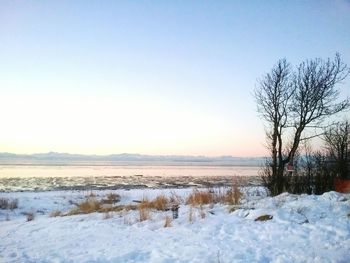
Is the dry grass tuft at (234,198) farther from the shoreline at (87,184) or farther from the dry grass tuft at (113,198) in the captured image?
the shoreline at (87,184)

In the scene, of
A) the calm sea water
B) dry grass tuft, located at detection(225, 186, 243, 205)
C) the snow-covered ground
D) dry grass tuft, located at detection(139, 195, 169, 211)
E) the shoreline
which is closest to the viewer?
the snow-covered ground

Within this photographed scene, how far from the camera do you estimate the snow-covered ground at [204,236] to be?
22.0 feet

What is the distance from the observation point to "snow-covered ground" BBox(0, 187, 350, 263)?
22.0ft

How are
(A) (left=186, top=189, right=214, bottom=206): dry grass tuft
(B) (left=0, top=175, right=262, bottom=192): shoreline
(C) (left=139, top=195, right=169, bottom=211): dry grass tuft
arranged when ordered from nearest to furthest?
(A) (left=186, top=189, right=214, bottom=206): dry grass tuft, (C) (left=139, top=195, right=169, bottom=211): dry grass tuft, (B) (left=0, top=175, right=262, bottom=192): shoreline

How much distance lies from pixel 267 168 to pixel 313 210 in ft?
25.6

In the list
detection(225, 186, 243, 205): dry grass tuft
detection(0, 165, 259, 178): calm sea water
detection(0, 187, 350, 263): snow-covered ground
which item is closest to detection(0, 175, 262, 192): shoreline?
detection(0, 165, 259, 178): calm sea water

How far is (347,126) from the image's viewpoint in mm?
22672

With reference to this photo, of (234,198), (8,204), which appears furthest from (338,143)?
(8,204)

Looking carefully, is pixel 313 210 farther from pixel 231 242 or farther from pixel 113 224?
pixel 113 224

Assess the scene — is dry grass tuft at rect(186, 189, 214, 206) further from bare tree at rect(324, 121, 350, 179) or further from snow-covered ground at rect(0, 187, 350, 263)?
bare tree at rect(324, 121, 350, 179)

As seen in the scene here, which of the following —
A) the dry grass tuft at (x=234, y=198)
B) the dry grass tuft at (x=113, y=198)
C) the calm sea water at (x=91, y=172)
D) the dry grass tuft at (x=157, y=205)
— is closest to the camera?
the dry grass tuft at (x=234, y=198)

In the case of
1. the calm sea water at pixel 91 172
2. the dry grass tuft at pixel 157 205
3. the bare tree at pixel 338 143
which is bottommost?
the dry grass tuft at pixel 157 205

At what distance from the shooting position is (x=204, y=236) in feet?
26.4

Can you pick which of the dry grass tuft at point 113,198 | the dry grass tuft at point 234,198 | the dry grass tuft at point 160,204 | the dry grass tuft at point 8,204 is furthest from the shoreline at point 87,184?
the dry grass tuft at point 160,204
